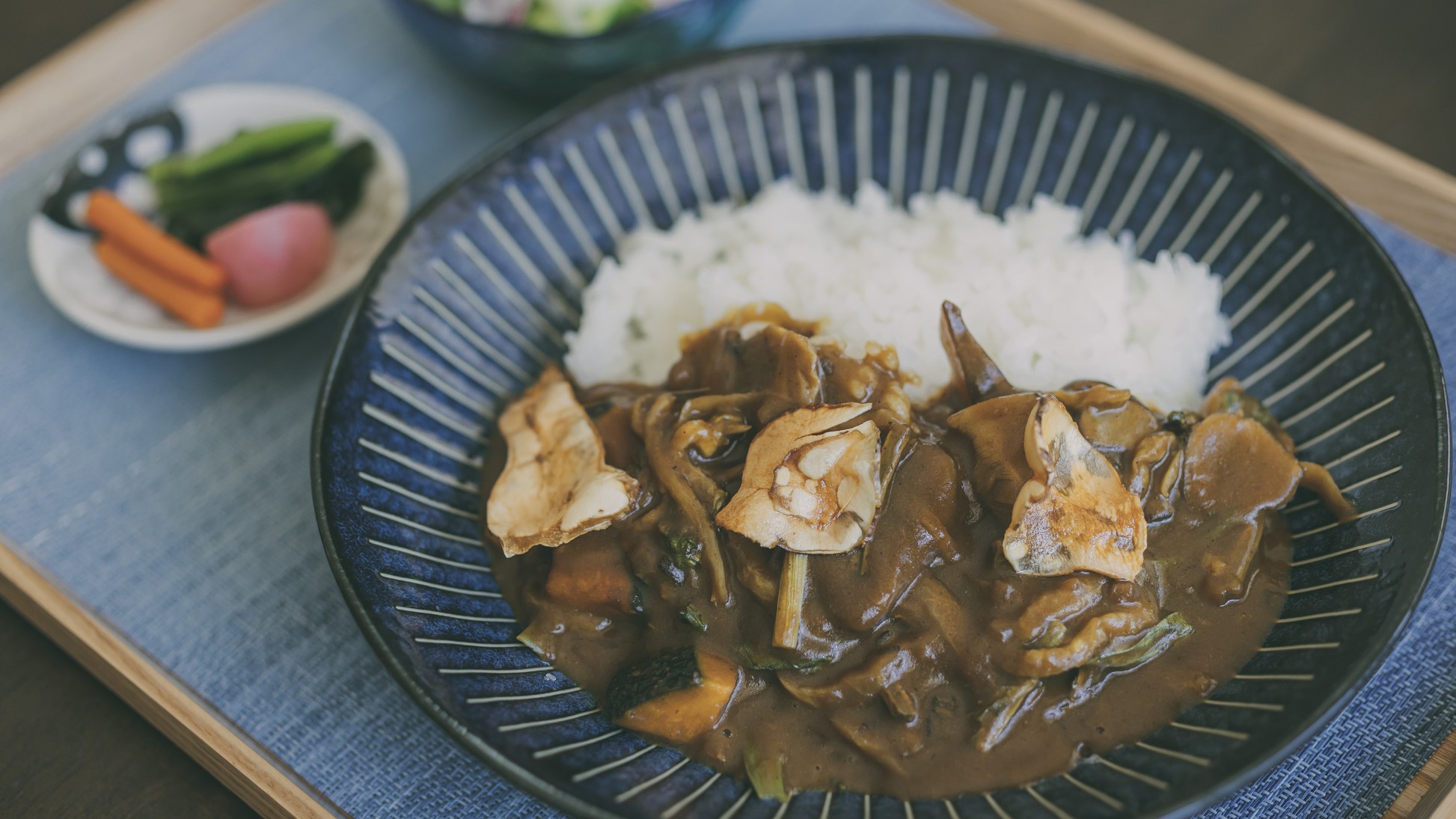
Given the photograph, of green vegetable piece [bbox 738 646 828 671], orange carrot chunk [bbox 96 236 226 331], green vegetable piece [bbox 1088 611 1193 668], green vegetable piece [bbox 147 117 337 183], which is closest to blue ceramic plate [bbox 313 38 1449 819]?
green vegetable piece [bbox 1088 611 1193 668]

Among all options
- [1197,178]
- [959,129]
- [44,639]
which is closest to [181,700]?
[44,639]

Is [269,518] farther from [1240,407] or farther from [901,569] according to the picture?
[1240,407]

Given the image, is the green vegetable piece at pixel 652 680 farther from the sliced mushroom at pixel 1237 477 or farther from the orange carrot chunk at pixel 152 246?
the orange carrot chunk at pixel 152 246

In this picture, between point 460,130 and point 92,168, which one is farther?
point 460,130

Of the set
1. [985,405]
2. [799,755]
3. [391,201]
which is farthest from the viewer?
[391,201]

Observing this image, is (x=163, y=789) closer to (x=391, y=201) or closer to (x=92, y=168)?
(x=391, y=201)
